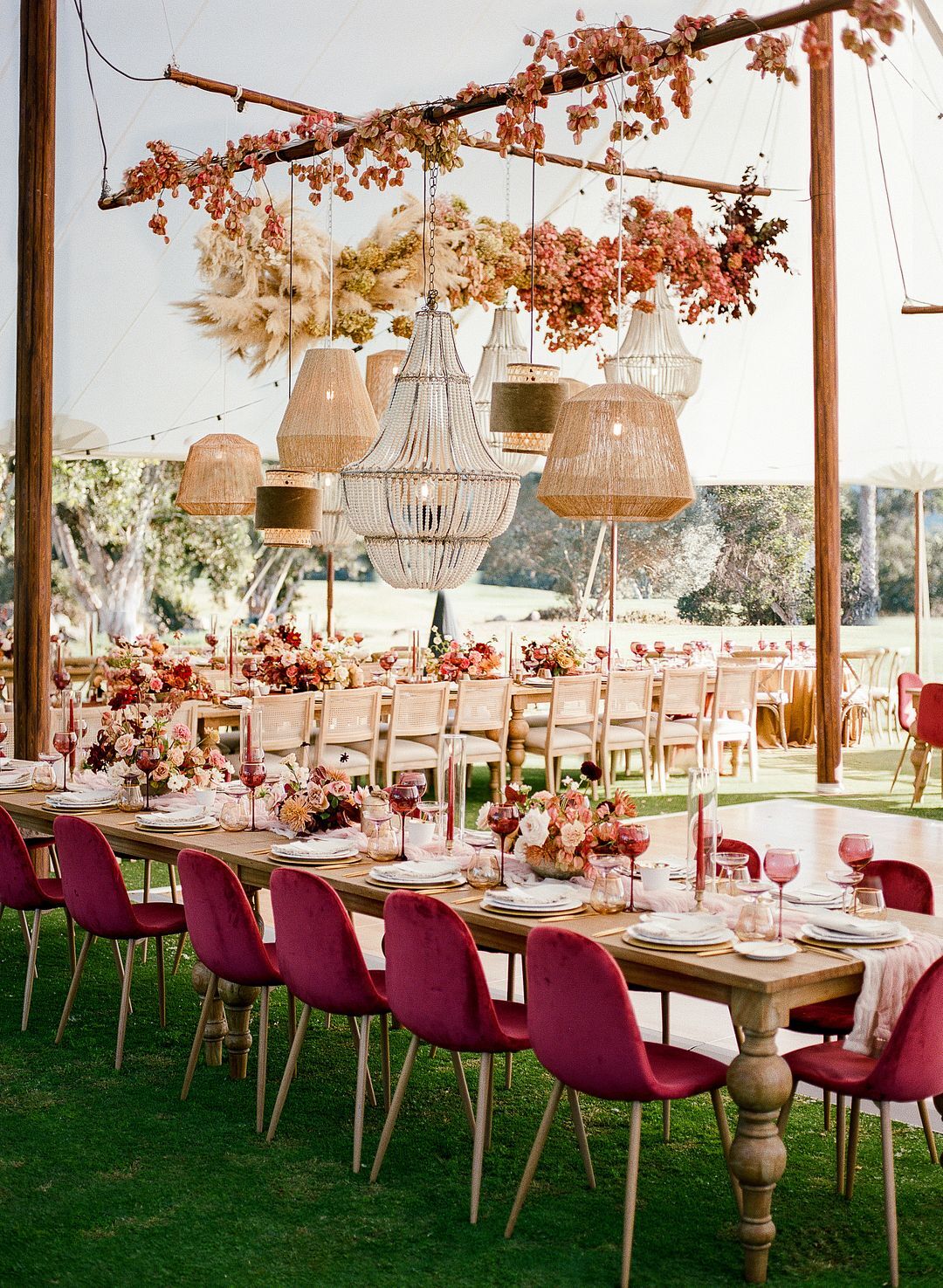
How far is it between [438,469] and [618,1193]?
6.60ft

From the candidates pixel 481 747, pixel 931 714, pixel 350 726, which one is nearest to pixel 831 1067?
pixel 350 726

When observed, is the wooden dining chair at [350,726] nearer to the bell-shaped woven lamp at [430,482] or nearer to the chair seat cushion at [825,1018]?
the bell-shaped woven lamp at [430,482]

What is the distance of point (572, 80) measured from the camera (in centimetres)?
430

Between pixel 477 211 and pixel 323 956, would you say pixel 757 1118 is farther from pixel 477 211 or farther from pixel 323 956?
pixel 477 211

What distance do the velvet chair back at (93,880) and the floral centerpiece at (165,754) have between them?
1.69ft

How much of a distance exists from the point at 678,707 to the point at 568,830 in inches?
247

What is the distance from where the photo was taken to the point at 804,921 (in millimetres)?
3688

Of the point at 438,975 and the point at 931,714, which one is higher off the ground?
the point at 931,714

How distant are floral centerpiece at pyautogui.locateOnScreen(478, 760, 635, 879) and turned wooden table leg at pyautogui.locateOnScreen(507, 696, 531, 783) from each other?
17.7ft

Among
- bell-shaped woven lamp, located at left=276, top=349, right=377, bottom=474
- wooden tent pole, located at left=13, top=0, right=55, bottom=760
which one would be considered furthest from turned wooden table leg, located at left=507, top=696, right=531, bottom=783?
bell-shaped woven lamp, located at left=276, top=349, right=377, bottom=474

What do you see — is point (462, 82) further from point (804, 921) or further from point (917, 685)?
point (804, 921)

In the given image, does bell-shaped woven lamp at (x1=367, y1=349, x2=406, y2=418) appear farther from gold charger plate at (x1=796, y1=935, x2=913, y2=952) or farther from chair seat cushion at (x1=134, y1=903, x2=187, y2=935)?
gold charger plate at (x1=796, y1=935, x2=913, y2=952)

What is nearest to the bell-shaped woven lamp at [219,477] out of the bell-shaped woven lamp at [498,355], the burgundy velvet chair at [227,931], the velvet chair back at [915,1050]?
the bell-shaped woven lamp at [498,355]

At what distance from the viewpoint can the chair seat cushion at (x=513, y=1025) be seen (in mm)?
3623
